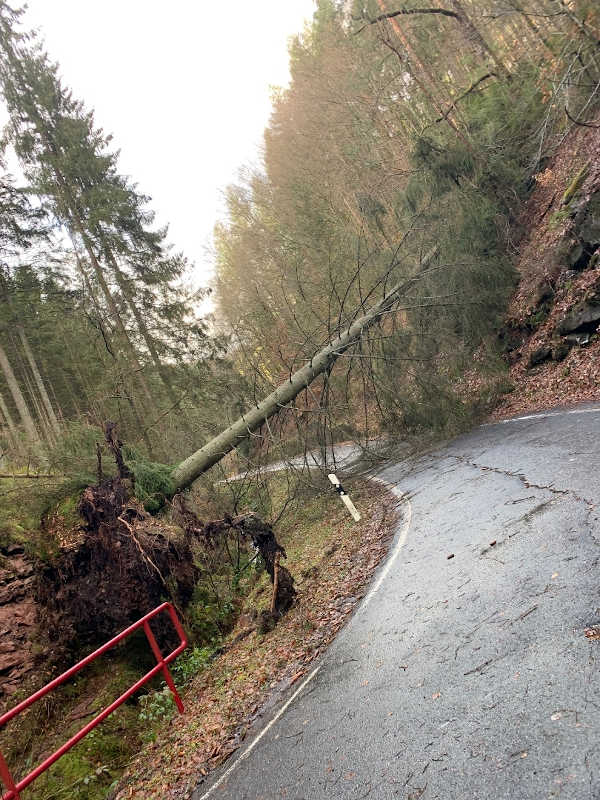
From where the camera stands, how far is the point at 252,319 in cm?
1972

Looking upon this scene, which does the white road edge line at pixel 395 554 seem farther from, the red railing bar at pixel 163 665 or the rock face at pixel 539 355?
the rock face at pixel 539 355

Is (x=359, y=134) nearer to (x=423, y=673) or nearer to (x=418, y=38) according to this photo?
(x=418, y=38)

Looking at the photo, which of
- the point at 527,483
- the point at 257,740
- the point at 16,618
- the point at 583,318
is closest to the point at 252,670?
the point at 257,740

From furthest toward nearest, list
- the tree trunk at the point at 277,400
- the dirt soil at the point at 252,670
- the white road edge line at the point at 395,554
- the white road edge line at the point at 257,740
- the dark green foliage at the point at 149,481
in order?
the tree trunk at the point at 277,400 → the dark green foliage at the point at 149,481 → the white road edge line at the point at 395,554 → the dirt soil at the point at 252,670 → the white road edge line at the point at 257,740

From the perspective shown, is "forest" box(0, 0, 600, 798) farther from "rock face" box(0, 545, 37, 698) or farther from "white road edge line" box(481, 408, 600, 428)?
"white road edge line" box(481, 408, 600, 428)

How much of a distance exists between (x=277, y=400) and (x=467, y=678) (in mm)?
9530

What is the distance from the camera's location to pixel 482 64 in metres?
20.1

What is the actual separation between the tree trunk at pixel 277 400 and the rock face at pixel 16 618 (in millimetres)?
3573

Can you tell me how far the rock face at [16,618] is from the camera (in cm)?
752

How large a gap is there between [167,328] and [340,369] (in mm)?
6450

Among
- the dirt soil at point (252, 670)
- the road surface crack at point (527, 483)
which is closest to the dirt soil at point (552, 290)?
the road surface crack at point (527, 483)

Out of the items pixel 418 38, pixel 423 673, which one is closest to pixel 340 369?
pixel 423 673

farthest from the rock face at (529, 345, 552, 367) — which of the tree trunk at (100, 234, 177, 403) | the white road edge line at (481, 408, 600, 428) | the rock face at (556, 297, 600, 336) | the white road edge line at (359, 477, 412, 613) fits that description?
the tree trunk at (100, 234, 177, 403)

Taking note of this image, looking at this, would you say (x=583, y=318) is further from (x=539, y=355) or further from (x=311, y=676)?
(x=311, y=676)
